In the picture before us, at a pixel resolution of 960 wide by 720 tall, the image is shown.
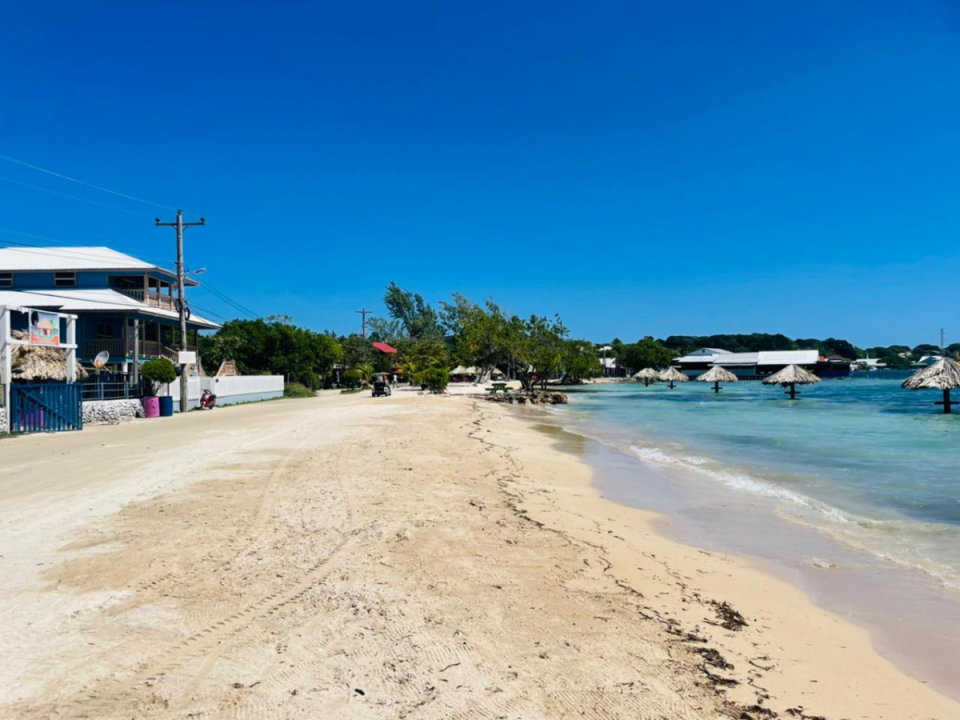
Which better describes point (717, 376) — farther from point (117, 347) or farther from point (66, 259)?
point (66, 259)

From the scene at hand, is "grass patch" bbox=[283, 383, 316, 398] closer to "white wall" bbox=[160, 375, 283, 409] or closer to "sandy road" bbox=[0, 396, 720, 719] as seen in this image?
"white wall" bbox=[160, 375, 283, 409]

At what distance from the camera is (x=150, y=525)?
6.08m

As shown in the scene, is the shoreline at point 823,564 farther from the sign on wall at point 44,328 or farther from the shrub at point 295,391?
the shrub at point 295,391

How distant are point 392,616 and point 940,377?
33.4 metres

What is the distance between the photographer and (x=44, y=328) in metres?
17.7

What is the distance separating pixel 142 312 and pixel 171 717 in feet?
94.3

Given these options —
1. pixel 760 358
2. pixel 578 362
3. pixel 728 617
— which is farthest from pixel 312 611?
pixel 760 358

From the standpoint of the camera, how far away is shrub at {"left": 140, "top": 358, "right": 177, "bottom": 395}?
2269 cm

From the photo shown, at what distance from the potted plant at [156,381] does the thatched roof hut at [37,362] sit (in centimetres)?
383

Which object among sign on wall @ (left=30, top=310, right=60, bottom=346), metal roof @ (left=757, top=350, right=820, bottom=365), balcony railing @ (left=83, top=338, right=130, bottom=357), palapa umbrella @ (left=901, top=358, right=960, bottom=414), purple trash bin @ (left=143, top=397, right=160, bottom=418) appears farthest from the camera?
metal roof @ (left=757, top=350, right=820, bottom=365)

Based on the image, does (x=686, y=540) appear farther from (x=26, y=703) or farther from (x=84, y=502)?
(x=84, y=502)

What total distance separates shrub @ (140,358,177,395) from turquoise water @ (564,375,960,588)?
16.3 m

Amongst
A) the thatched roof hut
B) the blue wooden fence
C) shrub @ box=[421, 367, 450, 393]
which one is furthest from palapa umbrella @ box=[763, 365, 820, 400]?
the thatched roof hut

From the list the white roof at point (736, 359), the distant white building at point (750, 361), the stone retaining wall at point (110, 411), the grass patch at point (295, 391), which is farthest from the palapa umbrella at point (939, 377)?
the white roof at point (736, 359)
